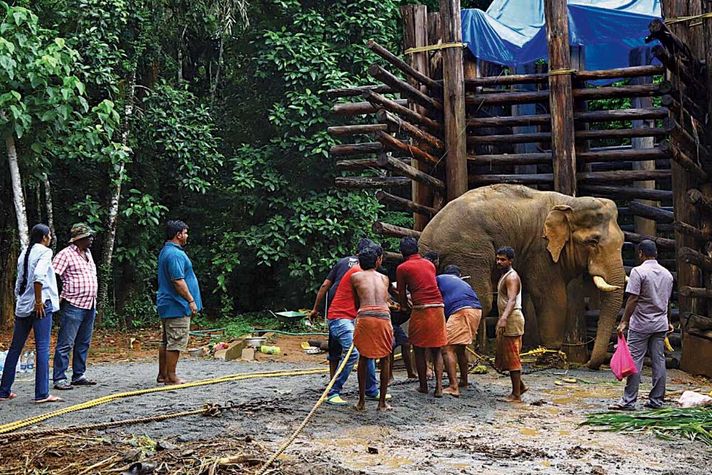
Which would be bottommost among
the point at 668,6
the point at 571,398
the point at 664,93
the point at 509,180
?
the point at 571,398

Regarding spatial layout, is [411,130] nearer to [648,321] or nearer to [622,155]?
[622,155]

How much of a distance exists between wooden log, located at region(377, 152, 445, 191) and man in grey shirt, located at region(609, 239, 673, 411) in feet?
12.5

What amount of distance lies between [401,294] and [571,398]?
225 centimetres

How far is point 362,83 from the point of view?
60.0ft

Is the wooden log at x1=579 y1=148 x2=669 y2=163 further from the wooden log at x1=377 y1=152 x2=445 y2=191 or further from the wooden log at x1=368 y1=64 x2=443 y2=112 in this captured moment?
the wooden log at x1=368 y1=64 x2=443 y2=112

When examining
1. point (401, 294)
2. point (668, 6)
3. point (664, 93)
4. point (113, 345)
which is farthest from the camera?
point (113, 345)

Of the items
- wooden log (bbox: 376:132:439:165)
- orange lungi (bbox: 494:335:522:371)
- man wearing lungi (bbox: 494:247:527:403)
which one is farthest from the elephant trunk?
wooden log (bbox: 376:132:439:165)

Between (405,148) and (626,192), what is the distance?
11.6ft

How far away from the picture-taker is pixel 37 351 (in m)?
9.08

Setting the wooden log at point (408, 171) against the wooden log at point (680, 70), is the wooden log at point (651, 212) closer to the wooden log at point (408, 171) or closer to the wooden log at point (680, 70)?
the wooden log at point (680, 70)

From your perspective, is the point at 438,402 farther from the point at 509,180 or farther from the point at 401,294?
the point at 509,180

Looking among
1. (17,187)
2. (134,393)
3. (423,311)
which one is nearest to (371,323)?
(423,311)

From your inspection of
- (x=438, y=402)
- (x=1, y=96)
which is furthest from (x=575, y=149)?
(x=1, y=96)

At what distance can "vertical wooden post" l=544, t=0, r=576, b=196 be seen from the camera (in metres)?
12.9
